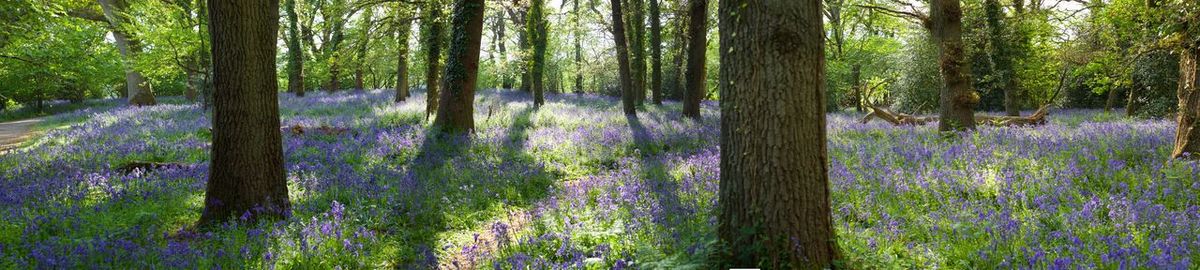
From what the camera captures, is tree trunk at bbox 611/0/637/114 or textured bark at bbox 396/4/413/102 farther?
tree trunk at bbox 611/0/637/114

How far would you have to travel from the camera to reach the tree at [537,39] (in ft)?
63.3

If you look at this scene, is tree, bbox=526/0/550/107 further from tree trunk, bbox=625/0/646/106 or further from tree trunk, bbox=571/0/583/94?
tree trunk, bbox=625/0/646/106

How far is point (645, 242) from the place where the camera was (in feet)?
13.7


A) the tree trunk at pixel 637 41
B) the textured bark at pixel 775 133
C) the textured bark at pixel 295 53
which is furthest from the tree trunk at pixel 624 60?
the textured bark at pixel 295 53

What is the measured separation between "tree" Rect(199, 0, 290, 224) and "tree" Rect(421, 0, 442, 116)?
9097 millimetres

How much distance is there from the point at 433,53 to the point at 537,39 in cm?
602

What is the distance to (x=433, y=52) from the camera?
15.2 m

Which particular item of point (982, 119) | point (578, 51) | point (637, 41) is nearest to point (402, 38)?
point (637, 41)

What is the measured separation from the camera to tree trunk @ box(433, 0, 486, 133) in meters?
11.6

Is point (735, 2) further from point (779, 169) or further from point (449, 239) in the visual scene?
point (449, 239)

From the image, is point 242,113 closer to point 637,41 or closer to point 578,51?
point 637,41

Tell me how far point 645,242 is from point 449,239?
79.4 inches

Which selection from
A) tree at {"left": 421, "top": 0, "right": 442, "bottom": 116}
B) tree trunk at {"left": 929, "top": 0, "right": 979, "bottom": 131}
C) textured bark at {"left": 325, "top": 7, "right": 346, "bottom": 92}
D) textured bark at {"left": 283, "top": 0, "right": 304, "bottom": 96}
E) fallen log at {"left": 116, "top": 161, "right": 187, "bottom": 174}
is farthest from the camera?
textured bark at {"left": 283, "top": 0, "right": 304, "bottom": 96}

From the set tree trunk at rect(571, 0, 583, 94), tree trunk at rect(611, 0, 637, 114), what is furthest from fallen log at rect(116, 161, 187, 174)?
tree trunk at rect(571, 0, 583, 94)
